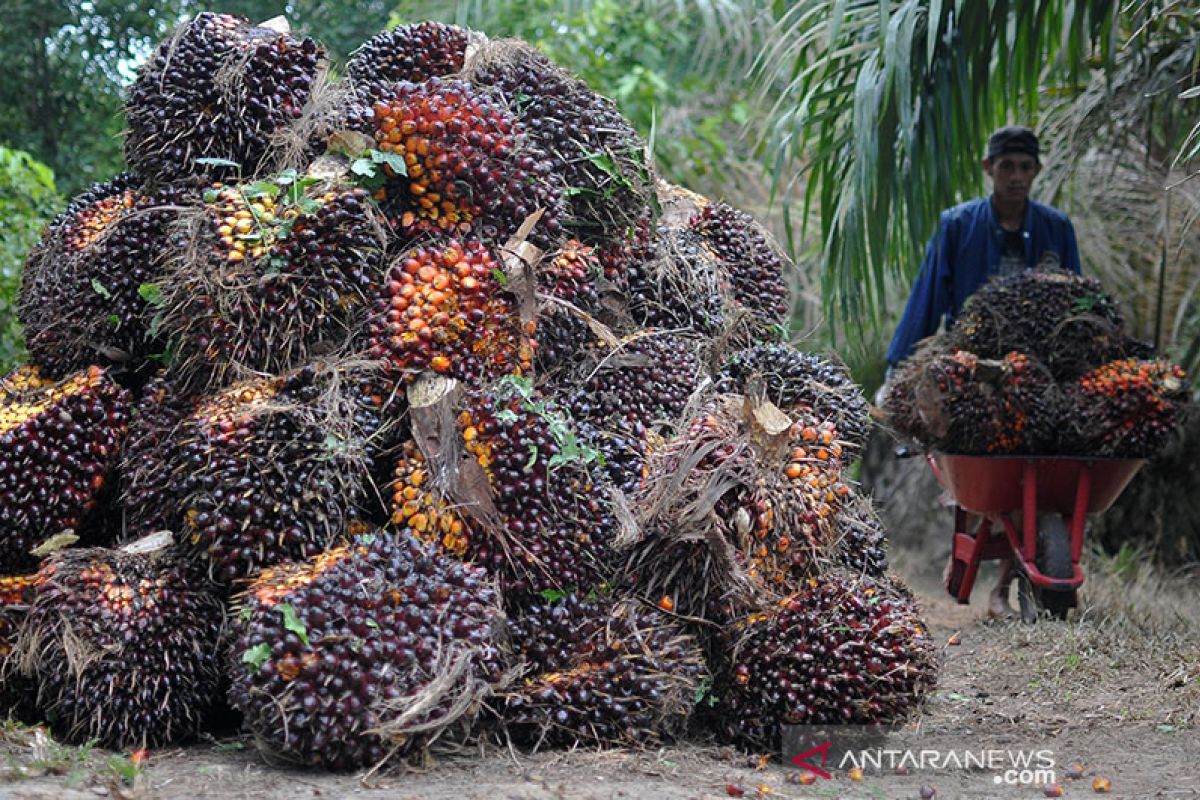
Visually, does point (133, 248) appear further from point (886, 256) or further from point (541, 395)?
point (886, 256)

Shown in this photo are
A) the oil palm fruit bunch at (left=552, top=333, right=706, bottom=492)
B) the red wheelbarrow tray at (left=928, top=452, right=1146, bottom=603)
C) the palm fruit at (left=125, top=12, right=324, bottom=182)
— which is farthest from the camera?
the red wheelbarrow tray at (left=928, top=452, right=1146, bottom=603)

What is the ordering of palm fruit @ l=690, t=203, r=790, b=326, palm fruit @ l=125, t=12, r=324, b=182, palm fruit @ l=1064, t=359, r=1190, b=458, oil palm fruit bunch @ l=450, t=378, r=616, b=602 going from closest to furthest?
oil palm fruit bunch @ l=450, t=378, r=616, b=602
palm fruit @ l=125, t=12, r=324, b=182
palm fruit @ l=690, t=203, r=790, b=326
palm fruit @ l=1064, t=359, r=1190, b=458

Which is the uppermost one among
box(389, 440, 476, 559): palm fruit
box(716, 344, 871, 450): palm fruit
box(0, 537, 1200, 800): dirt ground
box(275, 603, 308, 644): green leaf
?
box(716, 344, 871, 450): palm fruit

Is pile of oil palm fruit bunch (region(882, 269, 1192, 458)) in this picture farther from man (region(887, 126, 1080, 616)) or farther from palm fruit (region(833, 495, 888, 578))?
palm fruit (region(833, 495, 888, 578))

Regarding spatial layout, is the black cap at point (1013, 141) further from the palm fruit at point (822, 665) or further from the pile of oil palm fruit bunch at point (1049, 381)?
Result: the palm fruit at point (822, 665)

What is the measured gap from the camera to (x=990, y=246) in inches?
201

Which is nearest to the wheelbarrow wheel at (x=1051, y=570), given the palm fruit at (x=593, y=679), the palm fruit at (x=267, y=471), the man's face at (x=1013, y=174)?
the man's face at (x=1013, y=174)

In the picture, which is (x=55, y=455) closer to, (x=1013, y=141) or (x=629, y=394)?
(x=629, y=394)

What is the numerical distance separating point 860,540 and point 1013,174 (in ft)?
8.40

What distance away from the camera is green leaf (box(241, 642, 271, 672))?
2.32 metres

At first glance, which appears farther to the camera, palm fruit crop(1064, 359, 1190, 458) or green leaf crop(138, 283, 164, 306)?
palm fruit crop(1064, 359, 1190, 458)

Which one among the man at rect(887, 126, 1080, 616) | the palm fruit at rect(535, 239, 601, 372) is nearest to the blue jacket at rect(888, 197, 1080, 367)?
the man at rect(887, 126, 1080, 616)

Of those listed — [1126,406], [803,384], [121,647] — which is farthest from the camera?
[1126,406]

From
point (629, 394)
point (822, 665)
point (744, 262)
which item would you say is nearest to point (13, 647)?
point (629, 394)
